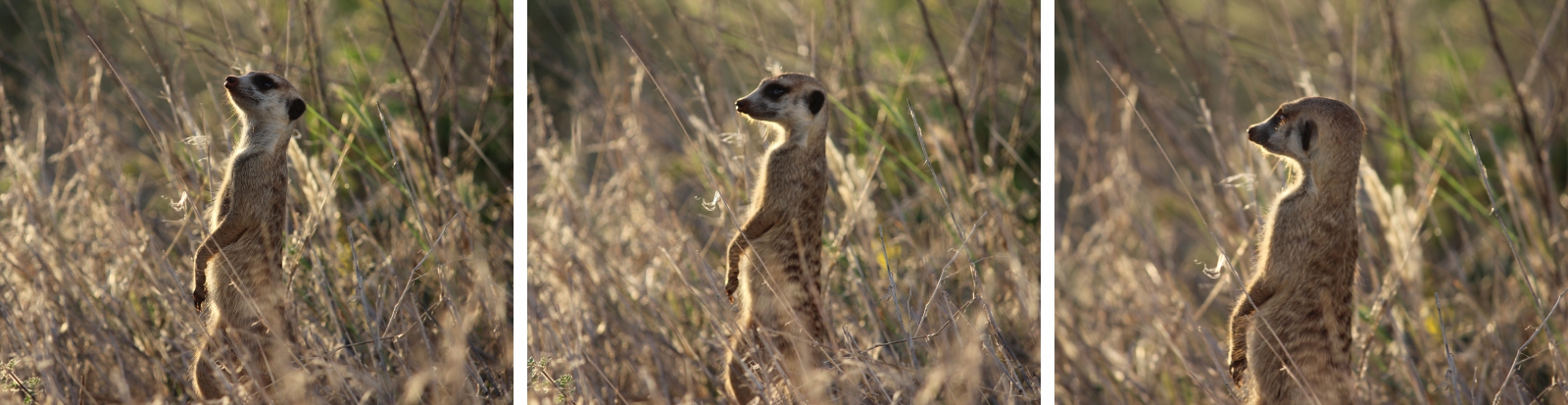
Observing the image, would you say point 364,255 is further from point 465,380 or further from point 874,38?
point 874,38

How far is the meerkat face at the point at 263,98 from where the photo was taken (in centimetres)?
239

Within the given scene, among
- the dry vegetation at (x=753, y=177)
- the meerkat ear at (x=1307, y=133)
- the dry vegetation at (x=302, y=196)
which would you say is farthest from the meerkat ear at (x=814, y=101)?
the meerkat ear at (x=1307, y=133)

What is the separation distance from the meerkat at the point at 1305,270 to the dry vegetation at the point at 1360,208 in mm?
189

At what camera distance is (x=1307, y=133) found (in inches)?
83.4

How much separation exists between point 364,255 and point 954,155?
1916 mm

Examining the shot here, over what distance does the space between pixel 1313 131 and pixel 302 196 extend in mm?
2712

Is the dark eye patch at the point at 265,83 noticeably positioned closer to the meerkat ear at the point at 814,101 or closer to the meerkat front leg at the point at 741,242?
the meerkat front leg at the point at 741,242

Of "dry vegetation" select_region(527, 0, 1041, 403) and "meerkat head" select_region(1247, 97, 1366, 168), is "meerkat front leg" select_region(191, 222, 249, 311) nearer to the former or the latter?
"dry vegetation" select_region(527, 0, 1041, 403)

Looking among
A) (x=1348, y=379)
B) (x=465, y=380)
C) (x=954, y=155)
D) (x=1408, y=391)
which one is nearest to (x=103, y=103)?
(x=465, y=380)

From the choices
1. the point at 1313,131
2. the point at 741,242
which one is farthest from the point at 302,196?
the point at 1313,131

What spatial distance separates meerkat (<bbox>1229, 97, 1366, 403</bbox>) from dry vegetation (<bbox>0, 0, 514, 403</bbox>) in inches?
82.0

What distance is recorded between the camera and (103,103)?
298cm

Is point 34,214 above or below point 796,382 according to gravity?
above

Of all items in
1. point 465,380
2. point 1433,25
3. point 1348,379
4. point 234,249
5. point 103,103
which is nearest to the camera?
point 1348,379
